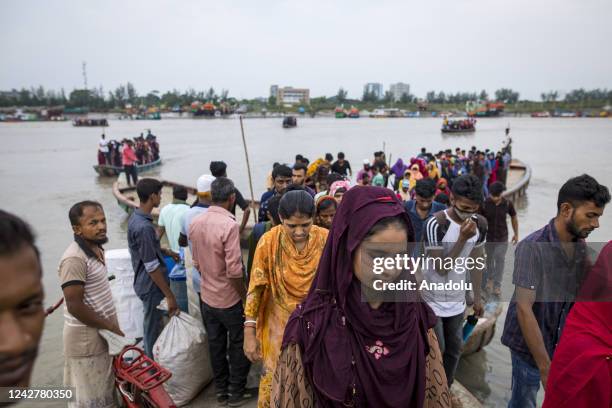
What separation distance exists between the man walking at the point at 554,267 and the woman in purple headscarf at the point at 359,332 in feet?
3.07

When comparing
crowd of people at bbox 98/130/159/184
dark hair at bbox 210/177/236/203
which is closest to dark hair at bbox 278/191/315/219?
dark hair at bbox 210/177/236/203

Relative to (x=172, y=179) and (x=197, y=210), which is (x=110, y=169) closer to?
(x=172, y=179)

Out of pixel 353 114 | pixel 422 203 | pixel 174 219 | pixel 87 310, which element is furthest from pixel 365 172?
pixel 353 114

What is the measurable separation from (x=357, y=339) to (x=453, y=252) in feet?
5.18

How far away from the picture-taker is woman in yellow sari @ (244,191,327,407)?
7.71 feet

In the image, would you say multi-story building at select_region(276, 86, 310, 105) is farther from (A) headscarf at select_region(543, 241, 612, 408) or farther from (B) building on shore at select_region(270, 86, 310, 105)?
(A) headscarf at select_region(543, 241, 612, 408)

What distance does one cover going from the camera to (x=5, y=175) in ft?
63.3

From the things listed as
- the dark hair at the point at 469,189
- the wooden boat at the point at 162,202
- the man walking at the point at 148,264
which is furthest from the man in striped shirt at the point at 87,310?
the wooden boat at the point at 162,202

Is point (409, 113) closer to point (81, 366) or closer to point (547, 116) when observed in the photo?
point (547, 116)

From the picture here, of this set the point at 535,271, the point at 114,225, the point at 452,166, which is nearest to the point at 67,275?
the point at 535,271

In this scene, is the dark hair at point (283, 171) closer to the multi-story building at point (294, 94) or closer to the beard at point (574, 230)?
the beard at point (574, 230)

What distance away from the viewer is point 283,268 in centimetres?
239

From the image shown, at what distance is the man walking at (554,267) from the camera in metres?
1.99

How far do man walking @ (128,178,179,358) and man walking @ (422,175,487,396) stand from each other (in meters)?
2.04
